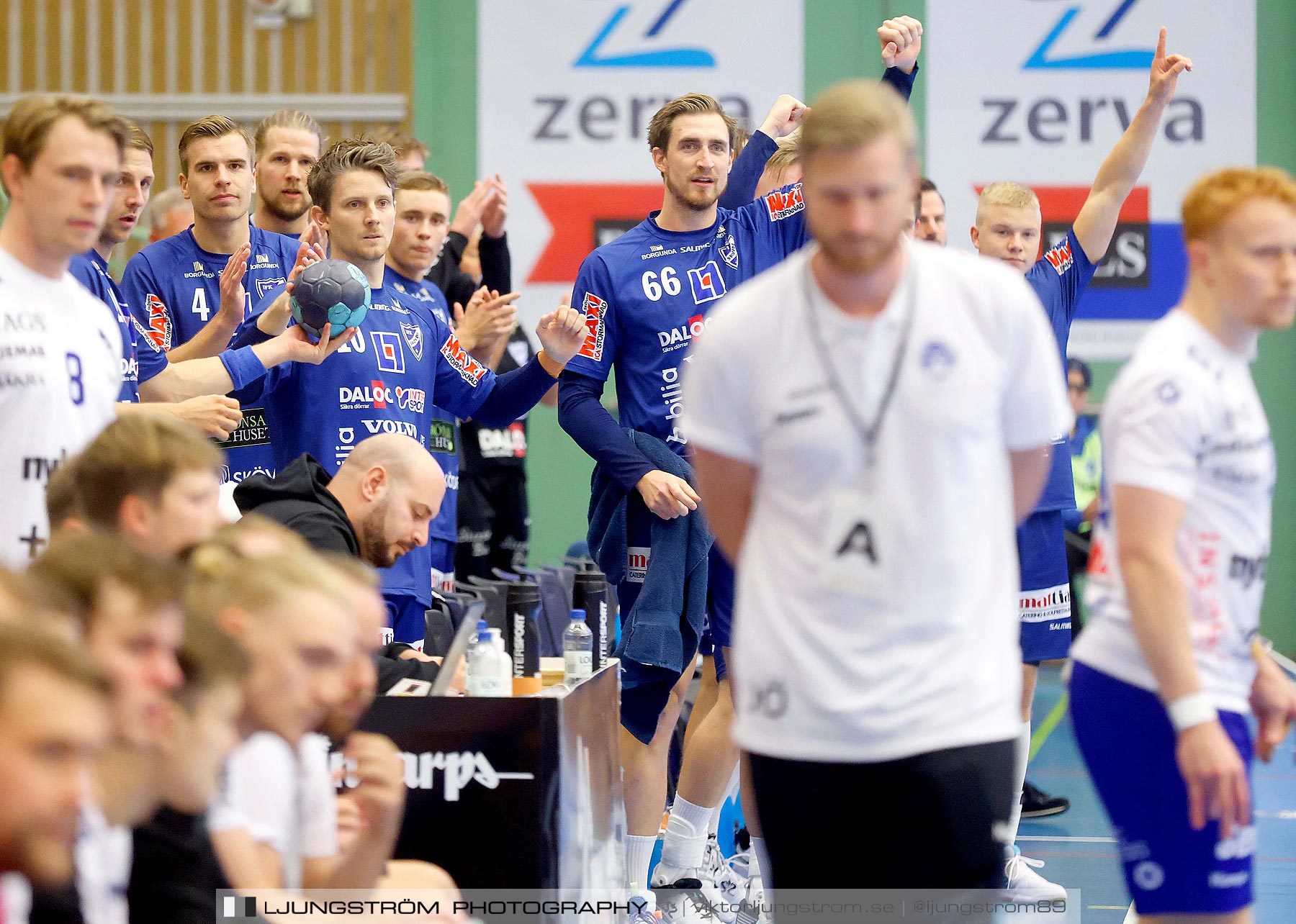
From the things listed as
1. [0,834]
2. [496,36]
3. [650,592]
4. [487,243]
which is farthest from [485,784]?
[496,36]

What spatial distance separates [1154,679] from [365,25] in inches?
339

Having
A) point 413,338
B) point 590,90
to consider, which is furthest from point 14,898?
point 590,90

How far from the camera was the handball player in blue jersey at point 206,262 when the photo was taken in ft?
16.2

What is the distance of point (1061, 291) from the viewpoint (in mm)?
4855

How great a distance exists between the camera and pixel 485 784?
3273mm

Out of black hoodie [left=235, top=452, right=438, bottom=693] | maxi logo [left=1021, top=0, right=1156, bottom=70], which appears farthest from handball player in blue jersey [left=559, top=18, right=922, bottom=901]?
maxi logo [left=1021, top=0, right=1156, bottom=70]

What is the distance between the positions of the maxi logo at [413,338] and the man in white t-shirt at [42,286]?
5.76 feet

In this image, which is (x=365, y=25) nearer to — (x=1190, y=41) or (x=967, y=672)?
(x=1190, y=41)

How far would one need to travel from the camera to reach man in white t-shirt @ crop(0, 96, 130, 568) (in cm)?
289

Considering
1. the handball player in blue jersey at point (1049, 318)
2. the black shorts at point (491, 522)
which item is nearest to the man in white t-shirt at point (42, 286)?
the handball player in blue jersey at point (1049, 318)

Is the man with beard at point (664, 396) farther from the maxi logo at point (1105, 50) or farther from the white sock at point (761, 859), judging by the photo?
the maxi logo at point (1105, 50)

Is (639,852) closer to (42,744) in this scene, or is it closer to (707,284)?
(707,284)

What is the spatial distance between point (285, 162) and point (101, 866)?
13.1 feet

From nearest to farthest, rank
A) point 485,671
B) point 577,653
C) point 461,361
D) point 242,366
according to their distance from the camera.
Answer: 1. point 485,671
2. point 577,653
3. point 242,366
4. point 461,361
